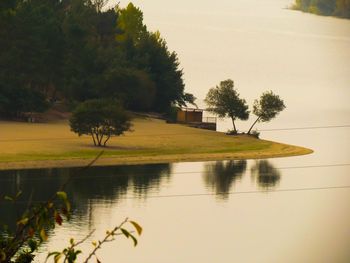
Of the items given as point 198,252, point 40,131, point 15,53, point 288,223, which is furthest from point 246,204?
point 15,53

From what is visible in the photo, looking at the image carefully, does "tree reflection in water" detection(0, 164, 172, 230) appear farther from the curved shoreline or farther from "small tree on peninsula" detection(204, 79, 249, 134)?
"small tree on peninsula" detection(204, 79, 249, 134)

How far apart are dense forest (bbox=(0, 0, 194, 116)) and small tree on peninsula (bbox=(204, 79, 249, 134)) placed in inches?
517

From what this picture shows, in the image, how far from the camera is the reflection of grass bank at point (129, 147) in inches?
2633

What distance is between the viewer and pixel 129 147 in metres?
76.5

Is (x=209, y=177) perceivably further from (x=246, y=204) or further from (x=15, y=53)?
(x=15, y=53)

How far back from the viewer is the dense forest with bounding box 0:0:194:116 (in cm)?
9750

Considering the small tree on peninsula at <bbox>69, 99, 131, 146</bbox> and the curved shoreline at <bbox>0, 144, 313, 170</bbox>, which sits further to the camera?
the small tree on peninsula at <bbox>69, 99, 131, 146</bbox>

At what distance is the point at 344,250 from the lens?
3781 cm

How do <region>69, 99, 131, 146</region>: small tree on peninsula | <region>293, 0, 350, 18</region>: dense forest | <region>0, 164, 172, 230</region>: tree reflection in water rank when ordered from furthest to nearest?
<region>293, 0, 350, 18</region>: dense forest < <region>69, 99, 131, 146</region>: small tree on peninsula < <region>0, 164, 172, 230</region>: tree reflection in water

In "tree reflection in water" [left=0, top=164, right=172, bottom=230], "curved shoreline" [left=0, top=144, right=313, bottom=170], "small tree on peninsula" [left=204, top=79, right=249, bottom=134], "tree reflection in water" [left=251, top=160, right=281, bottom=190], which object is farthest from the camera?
"small tree on peninsula" [left=204, top=79, right=249, bottom=134]

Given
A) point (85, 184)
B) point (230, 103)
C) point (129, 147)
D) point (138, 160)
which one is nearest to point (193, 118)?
point (230, 103)

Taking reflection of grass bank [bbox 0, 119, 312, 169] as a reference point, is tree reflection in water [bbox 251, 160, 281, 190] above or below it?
below

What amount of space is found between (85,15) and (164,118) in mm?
27368

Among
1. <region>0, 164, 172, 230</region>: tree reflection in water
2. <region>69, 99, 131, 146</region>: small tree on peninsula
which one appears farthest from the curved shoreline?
<region>69, 99, 131, 146</region>: small tree on peninsula
